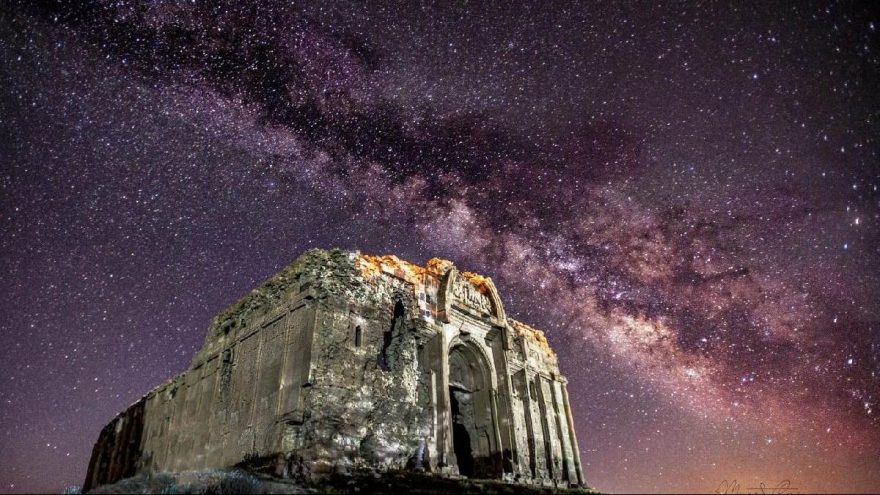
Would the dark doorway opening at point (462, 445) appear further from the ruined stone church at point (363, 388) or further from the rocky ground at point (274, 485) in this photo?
the rocky ground at point (274, 485)

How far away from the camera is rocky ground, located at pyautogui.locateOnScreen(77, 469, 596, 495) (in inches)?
323

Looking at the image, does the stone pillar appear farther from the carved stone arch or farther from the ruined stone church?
the carved stone arch

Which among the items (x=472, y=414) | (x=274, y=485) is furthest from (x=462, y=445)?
(x=274, y=485)

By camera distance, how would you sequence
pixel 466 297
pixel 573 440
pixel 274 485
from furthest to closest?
pixel 573 440 → pixel 466 297 → pixel 274 485

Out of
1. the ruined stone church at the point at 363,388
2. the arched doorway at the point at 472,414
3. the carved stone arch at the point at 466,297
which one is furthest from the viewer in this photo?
the carved stone arch at the point at 466,297

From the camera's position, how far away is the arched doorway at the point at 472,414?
16.9 meters

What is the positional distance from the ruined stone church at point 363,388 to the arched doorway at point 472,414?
0.14ft

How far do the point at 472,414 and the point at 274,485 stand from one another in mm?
10028

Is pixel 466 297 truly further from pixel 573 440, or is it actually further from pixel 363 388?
pixel 573 440

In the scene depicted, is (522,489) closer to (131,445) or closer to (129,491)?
(129,491)

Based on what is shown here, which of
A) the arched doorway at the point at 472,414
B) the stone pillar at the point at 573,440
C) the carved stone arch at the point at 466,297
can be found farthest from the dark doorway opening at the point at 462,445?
the stone pillar at the point at 573,440

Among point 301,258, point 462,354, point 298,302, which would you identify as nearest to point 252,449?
point 298,302

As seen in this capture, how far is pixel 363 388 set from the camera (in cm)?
1263

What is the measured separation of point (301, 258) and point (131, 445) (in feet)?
44.6
